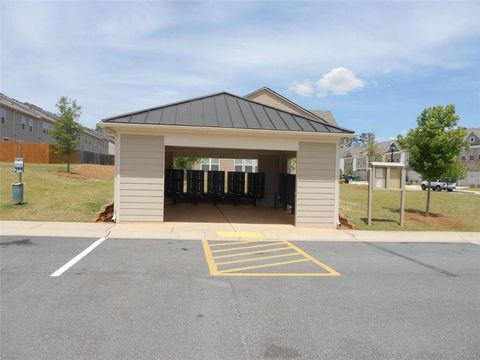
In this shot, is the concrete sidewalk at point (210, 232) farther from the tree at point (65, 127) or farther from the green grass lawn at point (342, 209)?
the tree at point (65, 127)

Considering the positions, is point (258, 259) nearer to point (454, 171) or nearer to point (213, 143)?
point (213, 143)

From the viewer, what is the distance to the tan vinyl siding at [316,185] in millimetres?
13844

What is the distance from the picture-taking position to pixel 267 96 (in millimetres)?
28281

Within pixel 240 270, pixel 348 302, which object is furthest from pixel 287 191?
pixel 348 302

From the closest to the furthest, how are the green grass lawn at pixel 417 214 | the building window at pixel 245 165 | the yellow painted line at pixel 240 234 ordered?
the yellow painted line at pixel 240 234 → the green grass lawn at pixel 417 214 → the building window at pixel 245 165

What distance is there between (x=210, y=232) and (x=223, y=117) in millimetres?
3952

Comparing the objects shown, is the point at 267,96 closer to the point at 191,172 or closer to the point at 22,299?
the point at 191,172

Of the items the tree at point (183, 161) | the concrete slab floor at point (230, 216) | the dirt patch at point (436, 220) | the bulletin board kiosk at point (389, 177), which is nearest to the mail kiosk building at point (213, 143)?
the concrete slab floor at point (230, 216)

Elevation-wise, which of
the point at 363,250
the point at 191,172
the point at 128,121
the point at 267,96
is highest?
the point at 267,96

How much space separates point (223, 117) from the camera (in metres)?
13.6

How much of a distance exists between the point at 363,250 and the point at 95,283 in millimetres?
6669

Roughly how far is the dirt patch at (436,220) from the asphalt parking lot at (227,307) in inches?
290

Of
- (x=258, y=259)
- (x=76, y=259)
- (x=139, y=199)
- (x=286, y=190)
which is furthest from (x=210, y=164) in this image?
(x=76, y=259)

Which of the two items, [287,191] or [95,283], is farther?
[287,191]
